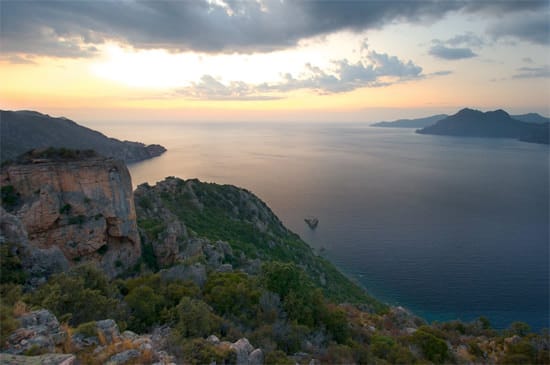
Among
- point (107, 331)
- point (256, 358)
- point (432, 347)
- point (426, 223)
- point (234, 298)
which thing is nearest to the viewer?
point (107, 331)

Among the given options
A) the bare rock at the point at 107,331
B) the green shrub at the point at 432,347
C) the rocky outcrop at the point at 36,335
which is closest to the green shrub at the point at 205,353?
the bare rock at the point at 107,331

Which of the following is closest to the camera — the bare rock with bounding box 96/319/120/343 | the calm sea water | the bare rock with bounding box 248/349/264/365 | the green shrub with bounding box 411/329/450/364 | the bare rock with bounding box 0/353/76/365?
the bare rock with bounding box 0/353/76/365

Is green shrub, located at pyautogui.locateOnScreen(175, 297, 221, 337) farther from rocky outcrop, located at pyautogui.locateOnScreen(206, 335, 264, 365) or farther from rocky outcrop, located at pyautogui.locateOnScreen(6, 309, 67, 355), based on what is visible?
rocky outcrop, located at pyautogui.locateOnScreen(6, 309, 67, 355)

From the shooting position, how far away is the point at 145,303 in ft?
43.1

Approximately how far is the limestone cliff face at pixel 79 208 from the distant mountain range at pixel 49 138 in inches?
2573

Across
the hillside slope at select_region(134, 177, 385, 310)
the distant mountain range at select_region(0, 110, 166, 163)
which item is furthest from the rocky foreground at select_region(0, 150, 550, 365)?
the distant mountain range at select_region(0, 110, 166, 163)

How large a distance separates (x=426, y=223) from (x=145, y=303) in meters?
59.2

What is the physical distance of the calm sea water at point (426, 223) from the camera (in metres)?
41.8

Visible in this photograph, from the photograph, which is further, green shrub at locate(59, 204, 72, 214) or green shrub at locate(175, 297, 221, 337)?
green shrub at locate(59, 204, 72, 214)

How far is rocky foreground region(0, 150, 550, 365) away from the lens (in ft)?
28.8

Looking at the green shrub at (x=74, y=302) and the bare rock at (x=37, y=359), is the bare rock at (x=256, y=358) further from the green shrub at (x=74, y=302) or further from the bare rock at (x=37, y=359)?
the green shrub at (x=74, y=302)

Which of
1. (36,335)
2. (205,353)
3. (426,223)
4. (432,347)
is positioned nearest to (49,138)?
(426,223)

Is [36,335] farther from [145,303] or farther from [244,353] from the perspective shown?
[145,303]

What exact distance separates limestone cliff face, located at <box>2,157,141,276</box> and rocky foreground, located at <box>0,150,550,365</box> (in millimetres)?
64
